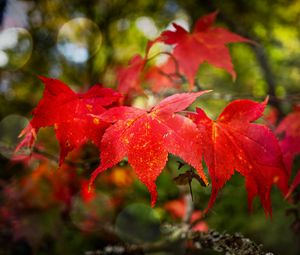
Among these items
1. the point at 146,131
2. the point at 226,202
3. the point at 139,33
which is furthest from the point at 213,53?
the point at 139,33

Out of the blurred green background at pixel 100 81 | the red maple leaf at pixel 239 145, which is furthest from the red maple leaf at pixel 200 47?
the red maple leaf at pixel 239 145

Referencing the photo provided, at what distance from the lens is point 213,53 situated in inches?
53.8

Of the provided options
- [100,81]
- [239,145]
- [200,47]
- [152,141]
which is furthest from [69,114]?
[100,81]

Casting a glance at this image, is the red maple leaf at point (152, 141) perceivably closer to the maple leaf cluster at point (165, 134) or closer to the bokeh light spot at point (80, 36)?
the maple leaf cluster at point (165, 134)

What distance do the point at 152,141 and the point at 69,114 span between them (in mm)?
287

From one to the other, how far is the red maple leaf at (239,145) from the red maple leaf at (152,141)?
7 cm

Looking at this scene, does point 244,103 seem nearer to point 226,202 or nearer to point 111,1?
point 226,202

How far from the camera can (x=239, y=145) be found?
2.77 feet

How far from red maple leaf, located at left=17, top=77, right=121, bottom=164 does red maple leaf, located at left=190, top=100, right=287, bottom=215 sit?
27cm

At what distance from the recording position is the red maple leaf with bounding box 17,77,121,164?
890 mm

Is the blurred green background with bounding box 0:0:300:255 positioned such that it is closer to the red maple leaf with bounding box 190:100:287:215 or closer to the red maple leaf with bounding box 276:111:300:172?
the red maple leaf with bounding box 276:111:300:172

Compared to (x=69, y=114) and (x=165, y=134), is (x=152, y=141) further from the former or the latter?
(x=69, y=114)

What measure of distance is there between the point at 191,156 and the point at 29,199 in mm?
1648

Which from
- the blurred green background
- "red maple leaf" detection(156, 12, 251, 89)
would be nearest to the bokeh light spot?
the blurred green background
